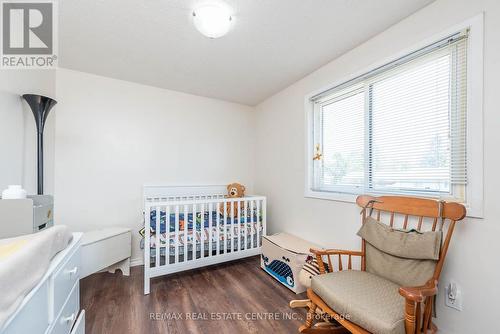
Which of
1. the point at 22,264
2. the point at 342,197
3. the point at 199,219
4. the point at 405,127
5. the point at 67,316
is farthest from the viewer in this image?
the point at 199,219

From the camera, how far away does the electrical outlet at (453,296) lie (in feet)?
4.24

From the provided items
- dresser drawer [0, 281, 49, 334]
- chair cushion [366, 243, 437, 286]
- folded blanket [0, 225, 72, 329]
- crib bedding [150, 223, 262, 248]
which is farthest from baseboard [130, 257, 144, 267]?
chair cushion [366, 243, 437, 286]

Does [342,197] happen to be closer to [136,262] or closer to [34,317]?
[34,317]

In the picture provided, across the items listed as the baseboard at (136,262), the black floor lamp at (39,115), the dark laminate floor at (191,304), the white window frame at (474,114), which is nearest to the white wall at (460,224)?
the white window frame at (474,114)

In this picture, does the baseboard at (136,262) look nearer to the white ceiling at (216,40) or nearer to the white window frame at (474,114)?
the white ceiling at (216,40)

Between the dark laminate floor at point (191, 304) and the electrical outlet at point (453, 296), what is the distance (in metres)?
0.96

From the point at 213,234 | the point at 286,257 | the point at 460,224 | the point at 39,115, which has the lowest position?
the point at 286,257

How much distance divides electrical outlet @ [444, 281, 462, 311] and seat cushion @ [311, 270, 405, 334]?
333 mm

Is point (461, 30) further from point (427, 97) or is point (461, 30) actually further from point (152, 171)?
point (152, 171)

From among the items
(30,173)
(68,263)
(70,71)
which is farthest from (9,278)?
(70,71)

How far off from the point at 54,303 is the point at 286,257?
1.74m

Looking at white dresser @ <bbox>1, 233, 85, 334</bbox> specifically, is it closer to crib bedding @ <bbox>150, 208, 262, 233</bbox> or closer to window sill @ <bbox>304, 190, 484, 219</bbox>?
crib bedding @ <bbox>150, 208, 262, 233</bbox>

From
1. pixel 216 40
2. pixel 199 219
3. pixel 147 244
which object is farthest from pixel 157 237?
pixel 216 40

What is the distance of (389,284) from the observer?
1.35 meters
